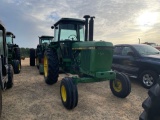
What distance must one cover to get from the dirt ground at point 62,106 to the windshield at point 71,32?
6.28 ft

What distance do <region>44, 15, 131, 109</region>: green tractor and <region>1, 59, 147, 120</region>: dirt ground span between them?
291 millimetres

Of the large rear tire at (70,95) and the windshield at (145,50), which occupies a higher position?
the windshield at (145,50)

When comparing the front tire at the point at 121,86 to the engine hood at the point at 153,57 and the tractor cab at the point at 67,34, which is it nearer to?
the tractor cab at the point at 67,34

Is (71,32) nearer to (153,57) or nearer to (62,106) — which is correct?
(62,106)

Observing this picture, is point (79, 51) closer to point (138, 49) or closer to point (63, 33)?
point (63, 33)

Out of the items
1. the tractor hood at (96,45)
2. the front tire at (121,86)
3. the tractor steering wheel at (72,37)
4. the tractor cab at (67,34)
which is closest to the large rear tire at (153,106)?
the tractor hood at (96,45)

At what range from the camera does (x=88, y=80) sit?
4789mm

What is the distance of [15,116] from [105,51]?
2.88 meters

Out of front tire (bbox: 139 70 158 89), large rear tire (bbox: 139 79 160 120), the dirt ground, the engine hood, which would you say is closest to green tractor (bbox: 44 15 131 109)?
the dirt ground

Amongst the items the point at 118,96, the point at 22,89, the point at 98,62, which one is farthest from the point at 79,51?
the point at 22,89

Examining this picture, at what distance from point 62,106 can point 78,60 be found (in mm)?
1688

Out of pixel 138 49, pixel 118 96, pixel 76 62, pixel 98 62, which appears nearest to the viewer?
pixel 98 62

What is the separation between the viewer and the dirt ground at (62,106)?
13.0 feet

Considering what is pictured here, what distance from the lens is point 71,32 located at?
612 cm
